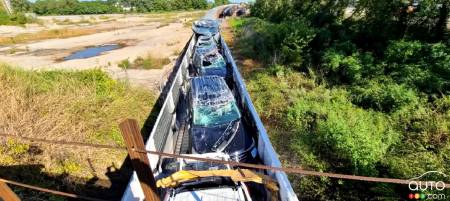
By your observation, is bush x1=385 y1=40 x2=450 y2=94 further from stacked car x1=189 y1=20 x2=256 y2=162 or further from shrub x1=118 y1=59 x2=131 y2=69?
shrub x1=118 y1=59 x2=131 y2=69

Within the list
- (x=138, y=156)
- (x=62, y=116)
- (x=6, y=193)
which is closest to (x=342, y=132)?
(x=138, y=156)

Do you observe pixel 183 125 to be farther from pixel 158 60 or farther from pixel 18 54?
pixel 18 54

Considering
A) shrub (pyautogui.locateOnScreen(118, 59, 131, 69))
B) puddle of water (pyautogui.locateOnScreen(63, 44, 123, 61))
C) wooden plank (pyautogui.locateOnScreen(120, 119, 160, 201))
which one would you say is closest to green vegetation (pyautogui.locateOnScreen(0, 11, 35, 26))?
puddle of water (pyautogui.locateOnScreen(63, 44, 123, 61))

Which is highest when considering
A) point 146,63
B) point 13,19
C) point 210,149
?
point 13,19

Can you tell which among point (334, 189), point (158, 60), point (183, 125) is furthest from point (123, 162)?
point (158, 60)

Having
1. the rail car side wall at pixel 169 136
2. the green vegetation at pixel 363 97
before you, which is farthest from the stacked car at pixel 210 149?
the green vegetation at pixel 363 97

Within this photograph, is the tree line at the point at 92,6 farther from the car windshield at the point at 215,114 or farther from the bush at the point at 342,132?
the bush at the point at 342,132

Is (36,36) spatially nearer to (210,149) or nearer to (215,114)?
(215,114)
